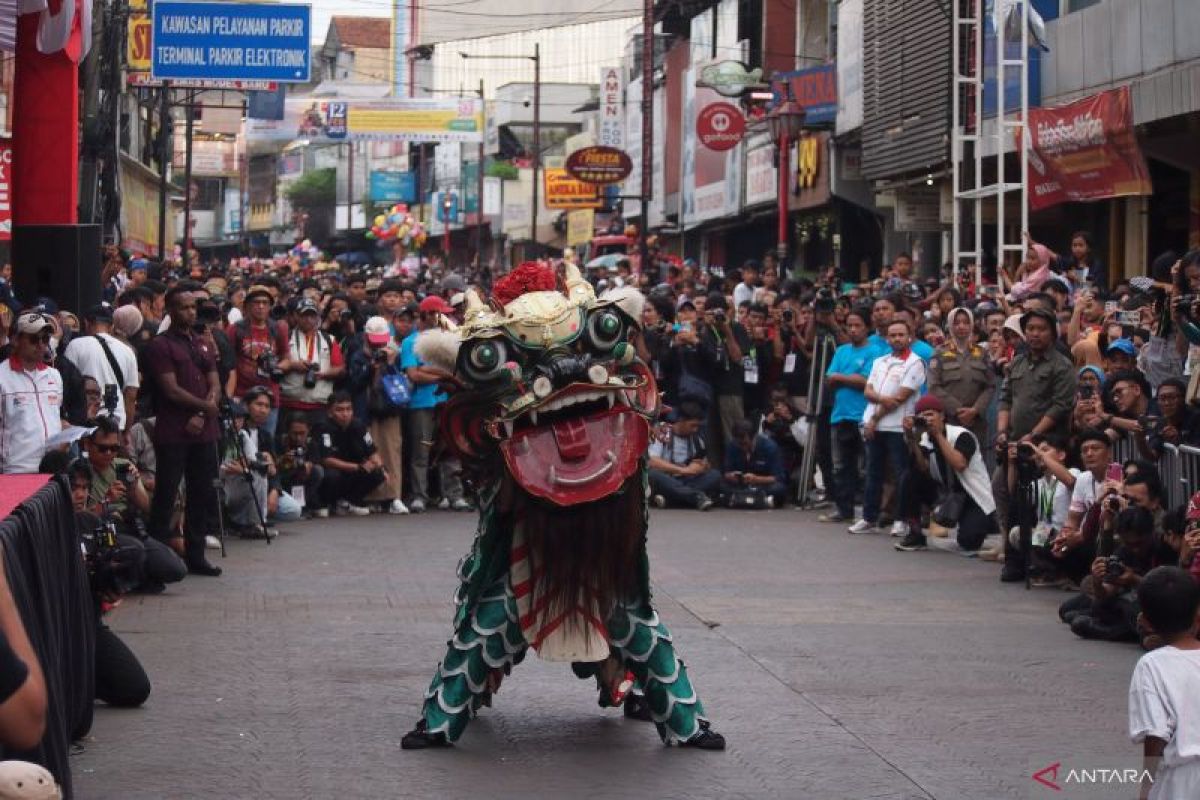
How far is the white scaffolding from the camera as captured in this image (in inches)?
789

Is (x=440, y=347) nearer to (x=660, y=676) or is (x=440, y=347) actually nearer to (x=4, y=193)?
(x=660, y=676)

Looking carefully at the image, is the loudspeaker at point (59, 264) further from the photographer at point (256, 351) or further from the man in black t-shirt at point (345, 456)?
the man in black t-shirt at point (345, 456)

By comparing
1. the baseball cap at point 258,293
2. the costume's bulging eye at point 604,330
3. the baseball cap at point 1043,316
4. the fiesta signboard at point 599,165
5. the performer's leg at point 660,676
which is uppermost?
the fiesta signboard at point 599,165

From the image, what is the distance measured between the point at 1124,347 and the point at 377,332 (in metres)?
6.95

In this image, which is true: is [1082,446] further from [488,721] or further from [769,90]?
[769,90]

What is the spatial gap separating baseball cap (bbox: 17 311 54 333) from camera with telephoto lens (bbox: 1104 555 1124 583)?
19.9 feet

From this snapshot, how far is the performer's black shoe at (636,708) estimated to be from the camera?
8.37 meters

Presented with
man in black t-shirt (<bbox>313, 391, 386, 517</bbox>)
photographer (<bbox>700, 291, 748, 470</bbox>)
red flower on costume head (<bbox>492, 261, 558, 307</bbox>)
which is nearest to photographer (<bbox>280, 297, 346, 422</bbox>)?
man in black t-shirt (<bbox>313, 391, 386, 517</bbox>)

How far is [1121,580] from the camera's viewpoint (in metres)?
10.2

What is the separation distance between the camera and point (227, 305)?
66.3ft

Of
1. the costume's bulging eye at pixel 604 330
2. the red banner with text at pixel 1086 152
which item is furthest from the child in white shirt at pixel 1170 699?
the red banner with text at pixel 1086 152

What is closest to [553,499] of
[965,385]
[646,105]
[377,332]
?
[965,385]

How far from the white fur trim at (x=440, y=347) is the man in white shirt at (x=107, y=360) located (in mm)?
5044

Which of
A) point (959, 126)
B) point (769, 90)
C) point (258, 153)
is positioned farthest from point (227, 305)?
point (258, 153)
